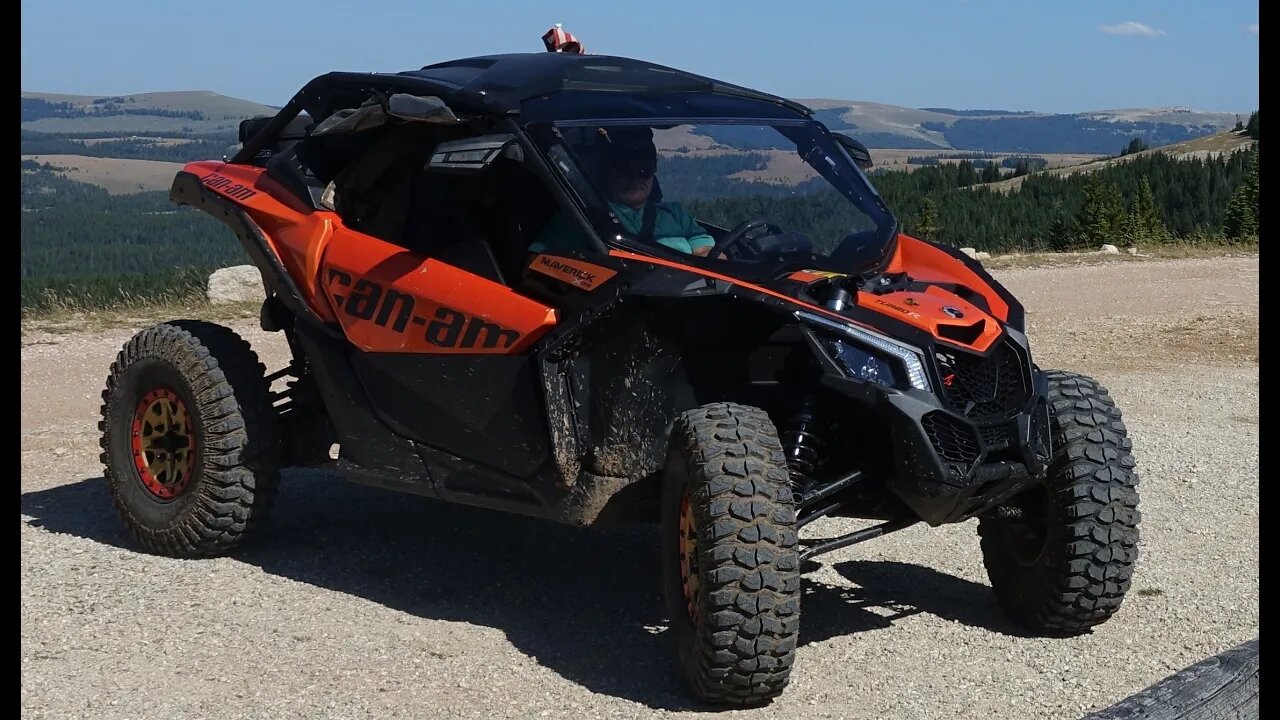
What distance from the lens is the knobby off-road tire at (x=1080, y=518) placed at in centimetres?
543

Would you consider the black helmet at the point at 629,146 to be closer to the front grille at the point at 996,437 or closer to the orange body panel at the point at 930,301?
the orange body panel at the point at 930,301

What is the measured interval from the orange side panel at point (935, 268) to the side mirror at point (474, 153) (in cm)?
148

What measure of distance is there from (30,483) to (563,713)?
4.63 meters

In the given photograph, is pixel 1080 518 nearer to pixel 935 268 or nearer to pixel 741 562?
pixel 935 268

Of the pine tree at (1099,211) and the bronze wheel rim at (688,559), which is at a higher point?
the bronze wheel rim at (688,559)

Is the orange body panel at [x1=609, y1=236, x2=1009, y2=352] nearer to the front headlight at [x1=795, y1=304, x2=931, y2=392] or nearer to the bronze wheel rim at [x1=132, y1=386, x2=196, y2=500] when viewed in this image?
the front headlight at [x1=795, y1=304, x2=931, y2=392]

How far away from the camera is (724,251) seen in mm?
5609

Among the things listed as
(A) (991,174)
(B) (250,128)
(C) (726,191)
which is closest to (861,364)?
(C) (726,191)

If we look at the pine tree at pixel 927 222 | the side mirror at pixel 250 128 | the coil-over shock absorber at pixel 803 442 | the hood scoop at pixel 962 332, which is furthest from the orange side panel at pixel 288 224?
the pine tree at pixel 927 222

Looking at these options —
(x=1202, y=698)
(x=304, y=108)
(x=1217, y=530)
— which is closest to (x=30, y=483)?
(x=304, y=108)

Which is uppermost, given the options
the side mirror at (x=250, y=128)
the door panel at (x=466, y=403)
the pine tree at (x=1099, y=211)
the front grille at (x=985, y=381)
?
the side mirror at (x=250, y=128)

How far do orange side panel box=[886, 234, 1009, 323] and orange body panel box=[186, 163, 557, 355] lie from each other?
1.39 meters

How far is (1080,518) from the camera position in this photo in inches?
214

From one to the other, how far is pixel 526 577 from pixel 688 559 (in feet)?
5.03
